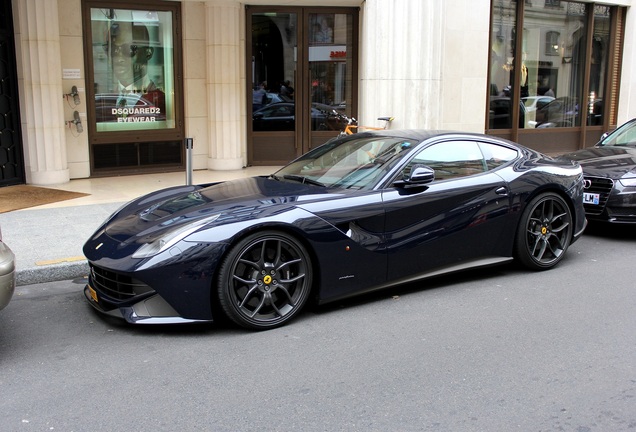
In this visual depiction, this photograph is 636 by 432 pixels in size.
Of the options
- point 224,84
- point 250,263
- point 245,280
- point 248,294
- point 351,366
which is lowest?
point 351,366

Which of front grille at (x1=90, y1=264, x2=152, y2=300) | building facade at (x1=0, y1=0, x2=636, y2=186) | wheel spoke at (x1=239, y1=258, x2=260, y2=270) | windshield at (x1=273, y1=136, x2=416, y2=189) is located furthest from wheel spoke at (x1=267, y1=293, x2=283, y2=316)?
building facade at (x1=0, y1=0, x2=636, y2=186)

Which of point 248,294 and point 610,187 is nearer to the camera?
point 248,294

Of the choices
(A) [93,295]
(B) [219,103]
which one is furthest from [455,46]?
(A) [93,295]

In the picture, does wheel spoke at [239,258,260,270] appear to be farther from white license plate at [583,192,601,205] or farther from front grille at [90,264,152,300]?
white license plate at [583,192,601,205]

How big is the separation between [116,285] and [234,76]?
7983 mm

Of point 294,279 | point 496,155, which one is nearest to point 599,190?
point 496,155

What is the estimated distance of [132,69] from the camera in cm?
1195

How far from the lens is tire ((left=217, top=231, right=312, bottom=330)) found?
16.0 feet

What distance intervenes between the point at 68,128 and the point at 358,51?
5.48m

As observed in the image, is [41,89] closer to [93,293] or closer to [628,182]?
[93,293]

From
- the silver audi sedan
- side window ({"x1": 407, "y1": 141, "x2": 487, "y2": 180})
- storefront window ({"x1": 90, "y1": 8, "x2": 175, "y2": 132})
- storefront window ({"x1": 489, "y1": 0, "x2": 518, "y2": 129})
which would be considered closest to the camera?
the silver audi sedan

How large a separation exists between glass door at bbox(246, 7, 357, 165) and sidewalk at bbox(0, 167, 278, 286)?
1.09m

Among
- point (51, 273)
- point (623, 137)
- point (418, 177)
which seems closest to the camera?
point (418, 177)

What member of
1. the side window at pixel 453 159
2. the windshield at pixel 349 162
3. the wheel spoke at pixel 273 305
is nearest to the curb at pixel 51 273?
the windshield at pixel 349 162
